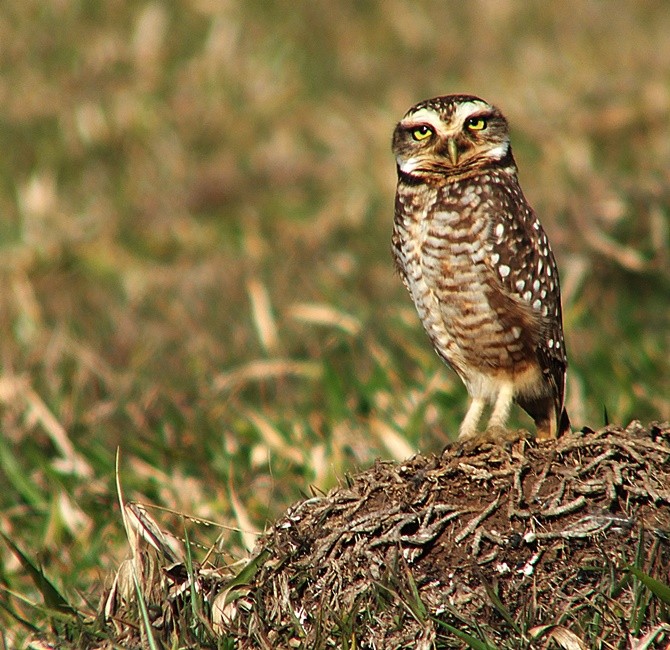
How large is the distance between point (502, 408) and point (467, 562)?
36.5 inches

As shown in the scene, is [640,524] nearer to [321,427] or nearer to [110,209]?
[321,427]

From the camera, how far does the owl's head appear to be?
3662mm

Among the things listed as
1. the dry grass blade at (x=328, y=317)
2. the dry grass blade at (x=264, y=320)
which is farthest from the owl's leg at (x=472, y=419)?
the dry grass blade at (x=264, y=320)

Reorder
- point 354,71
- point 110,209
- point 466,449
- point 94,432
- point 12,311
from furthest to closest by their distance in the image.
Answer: point 354,71 < point 110,209 < point 12,311 < point 94,432 < point 466,449

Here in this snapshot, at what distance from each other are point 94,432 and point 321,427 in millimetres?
1018

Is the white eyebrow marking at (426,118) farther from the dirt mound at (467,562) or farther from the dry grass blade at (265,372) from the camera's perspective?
the dry grass blade at (265,372)

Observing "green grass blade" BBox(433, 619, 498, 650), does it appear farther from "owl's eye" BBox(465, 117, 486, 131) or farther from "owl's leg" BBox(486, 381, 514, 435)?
"owl's eye" BBox(465, 117, 486, 131)

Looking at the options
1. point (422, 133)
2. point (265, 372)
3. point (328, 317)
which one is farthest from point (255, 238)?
point (422, 133)

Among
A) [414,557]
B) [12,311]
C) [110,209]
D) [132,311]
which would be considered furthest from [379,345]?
[110,209]

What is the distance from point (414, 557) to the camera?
2.98 m

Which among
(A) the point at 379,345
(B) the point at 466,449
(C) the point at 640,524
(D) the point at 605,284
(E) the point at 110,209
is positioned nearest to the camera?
(C) the point at 640,524

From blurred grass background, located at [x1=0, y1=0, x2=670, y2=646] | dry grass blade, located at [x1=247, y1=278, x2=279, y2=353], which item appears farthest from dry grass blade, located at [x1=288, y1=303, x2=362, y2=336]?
dry grass blade, located at [x1=247, y1=278, x2=279, y2=353]

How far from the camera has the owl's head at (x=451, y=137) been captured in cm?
366

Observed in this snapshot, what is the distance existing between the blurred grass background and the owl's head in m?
1.19
